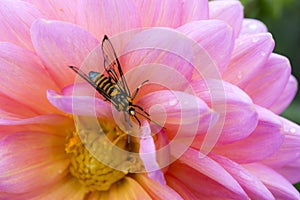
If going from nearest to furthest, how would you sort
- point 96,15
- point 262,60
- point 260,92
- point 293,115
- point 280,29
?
point 96,15 → point 262,60 → point 260,92 → point 293,115 → point 280,29

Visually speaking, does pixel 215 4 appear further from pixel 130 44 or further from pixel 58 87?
pixel 58 87

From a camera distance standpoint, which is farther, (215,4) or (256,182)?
(215,4)

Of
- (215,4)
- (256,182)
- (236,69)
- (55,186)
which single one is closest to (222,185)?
(256,182)

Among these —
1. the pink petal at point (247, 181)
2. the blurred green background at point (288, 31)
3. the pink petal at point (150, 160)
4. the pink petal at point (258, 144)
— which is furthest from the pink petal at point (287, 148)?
the blurred green background at point (288, 31)

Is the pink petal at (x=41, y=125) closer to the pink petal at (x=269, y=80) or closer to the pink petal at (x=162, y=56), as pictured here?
the pink petal at (x=162, y=56)

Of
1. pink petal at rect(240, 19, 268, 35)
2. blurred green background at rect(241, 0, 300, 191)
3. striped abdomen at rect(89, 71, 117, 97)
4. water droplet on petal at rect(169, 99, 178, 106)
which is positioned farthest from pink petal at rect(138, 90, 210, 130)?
blurred green background at rect(241, 0, 300, 191)

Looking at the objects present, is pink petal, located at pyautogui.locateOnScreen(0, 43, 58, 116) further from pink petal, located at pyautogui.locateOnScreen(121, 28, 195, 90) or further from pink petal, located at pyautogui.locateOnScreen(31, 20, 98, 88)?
pink petal, located at pyautogui.locateOnScreen(121, 28, 195, 90)
